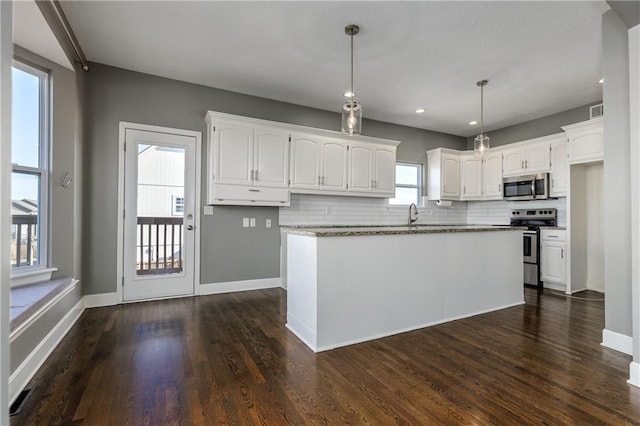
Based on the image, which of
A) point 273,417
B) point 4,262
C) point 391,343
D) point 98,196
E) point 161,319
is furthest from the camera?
point 98,196

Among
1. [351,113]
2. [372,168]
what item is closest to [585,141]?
[372,168]

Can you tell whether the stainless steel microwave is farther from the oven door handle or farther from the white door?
the white door

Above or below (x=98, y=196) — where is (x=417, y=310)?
below

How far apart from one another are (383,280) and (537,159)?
12.6ft

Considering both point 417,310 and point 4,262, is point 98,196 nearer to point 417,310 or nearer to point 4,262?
point 4,262

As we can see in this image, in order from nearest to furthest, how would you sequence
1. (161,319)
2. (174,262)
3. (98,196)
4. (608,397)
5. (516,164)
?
(608,397)
(161,319)
(98,196)
(174,262)
(516,164)

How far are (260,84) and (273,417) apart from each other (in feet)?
11.9

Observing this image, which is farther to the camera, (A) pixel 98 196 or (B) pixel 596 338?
(A) pixel 98 196

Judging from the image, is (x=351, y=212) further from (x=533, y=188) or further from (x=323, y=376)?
(x=323, y=376)

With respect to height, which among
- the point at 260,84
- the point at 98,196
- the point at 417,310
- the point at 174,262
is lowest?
the point at 417,310

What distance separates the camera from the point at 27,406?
1721mm

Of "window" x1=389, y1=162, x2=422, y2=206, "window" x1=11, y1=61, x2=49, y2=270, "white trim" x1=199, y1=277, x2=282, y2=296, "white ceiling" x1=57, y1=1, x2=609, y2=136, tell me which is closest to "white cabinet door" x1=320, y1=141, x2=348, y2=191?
"white ceiling" x1=57, y1=1, x2=609, y2=136

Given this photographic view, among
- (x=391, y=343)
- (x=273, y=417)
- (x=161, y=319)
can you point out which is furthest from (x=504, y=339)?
(x=161, y=319)

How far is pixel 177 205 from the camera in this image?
3.90 m
